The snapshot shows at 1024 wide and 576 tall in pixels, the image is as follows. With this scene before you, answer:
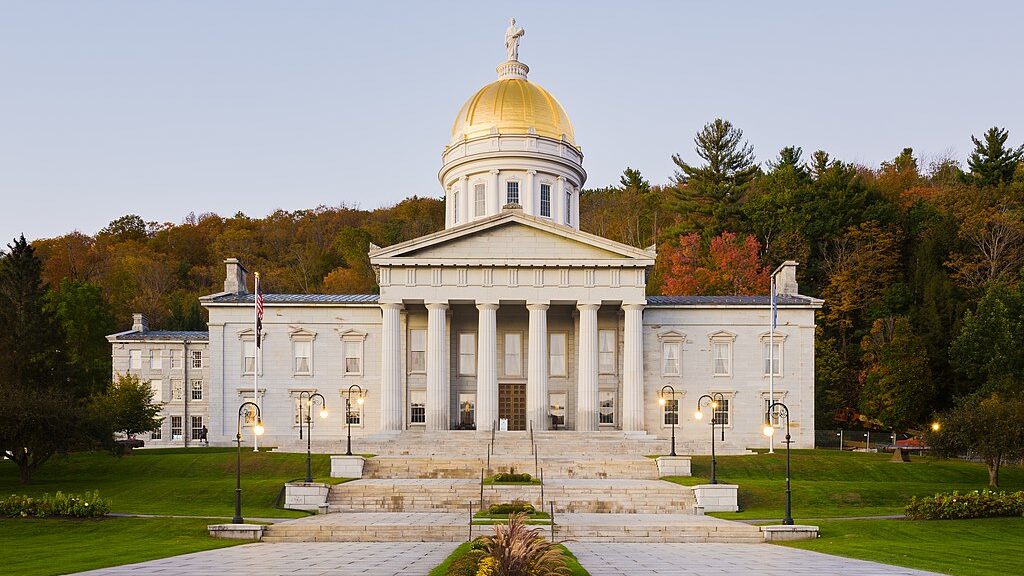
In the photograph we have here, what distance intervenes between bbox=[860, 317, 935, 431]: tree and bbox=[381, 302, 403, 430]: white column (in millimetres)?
33355

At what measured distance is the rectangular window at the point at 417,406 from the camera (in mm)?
62781

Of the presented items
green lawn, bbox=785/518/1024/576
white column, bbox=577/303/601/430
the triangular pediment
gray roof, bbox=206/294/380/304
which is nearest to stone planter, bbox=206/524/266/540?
green lawn, bbox=785/518/1024/576

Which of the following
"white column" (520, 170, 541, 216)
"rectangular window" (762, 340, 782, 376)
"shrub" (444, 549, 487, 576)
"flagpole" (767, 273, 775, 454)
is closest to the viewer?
"shrub" (444, 549, 487, 576)

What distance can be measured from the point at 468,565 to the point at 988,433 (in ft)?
115

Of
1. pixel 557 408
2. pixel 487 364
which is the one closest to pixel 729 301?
pixel 557 408

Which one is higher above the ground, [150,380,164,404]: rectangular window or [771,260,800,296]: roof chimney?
[771,260,800,296]: roof chimney

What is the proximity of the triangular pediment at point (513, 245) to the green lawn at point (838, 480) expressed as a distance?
15.1 meters

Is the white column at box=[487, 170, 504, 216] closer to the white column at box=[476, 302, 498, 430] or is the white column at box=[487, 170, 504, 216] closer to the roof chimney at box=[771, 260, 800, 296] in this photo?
the white column at box=[476, 302, 498, 430]

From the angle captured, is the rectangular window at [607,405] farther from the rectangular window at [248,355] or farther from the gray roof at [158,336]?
the gray roof at [158,336]

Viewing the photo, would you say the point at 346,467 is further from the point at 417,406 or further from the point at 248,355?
the point at 248,355

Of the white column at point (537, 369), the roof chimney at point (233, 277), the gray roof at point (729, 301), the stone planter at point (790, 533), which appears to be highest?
the roof chimney at point (233, 277)

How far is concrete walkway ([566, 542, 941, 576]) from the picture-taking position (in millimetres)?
21781

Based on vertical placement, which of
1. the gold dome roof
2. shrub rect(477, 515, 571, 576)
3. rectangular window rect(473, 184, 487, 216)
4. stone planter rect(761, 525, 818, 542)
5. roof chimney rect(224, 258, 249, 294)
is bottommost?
stone planter rect(761, 525, 818, 542)

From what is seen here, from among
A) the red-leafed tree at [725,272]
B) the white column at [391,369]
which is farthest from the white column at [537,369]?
the red-leafed tree at [725,272]
